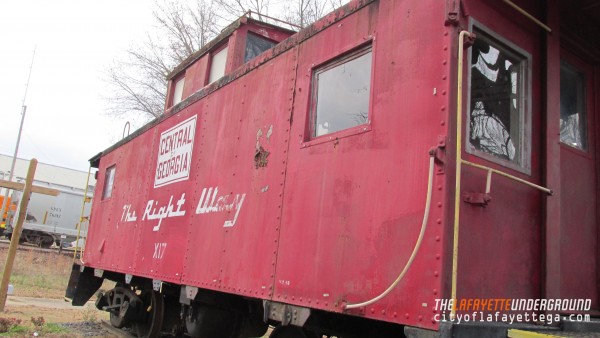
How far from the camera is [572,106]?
148 inches

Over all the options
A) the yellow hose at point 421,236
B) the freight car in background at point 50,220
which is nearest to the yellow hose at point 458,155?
the yellow hose at point 421,236

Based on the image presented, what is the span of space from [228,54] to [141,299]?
13.1 ft

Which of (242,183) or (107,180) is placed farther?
(107,180)

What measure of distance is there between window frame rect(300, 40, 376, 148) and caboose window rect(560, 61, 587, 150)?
1.51 metres

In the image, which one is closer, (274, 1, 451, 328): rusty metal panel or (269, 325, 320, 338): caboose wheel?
(274, 1, 451, 328): rusty metal panel

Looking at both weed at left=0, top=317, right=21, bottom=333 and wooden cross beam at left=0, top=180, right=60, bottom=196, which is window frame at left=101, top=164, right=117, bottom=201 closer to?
wooden cross beam at left=0, top=180, right=60, bottom=196

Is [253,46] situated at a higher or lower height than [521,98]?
higher

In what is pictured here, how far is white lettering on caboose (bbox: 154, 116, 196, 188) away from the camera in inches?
219

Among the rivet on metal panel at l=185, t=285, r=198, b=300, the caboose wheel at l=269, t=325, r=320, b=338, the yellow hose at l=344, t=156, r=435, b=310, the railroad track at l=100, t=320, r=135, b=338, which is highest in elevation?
the yellow hose at l=344, t=156, r=435, b=310

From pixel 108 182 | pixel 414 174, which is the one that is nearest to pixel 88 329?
pixel 108 182

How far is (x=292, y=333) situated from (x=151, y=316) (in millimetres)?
4037

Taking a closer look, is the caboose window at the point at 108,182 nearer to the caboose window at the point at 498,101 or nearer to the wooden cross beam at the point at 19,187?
the wooden cross beam at the point at 19,187

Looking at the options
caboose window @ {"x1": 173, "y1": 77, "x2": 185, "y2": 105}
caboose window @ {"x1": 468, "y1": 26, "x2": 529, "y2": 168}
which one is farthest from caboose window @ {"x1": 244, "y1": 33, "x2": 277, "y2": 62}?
caboose window @ {"x1": 468, "y1": 26, "x2": 529, "y2": 168}

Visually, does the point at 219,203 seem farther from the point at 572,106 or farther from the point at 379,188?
the point at 572,106
